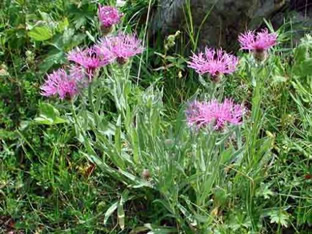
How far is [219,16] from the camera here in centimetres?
296

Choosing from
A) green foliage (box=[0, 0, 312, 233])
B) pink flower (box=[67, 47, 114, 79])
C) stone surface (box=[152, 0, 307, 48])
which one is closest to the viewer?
pink flower (box=[67, 47, 114, 79])

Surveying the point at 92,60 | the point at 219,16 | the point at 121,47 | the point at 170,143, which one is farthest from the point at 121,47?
the point at 219,16

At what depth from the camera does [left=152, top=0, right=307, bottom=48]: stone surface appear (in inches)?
116

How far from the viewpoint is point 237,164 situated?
2240 millimetres

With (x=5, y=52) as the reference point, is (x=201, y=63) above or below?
above

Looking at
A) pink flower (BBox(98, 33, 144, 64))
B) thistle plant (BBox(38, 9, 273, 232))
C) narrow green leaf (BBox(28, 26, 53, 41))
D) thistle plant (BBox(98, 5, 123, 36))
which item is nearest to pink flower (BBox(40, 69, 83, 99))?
thistle plant (BBox(38, 9, 273, 232))

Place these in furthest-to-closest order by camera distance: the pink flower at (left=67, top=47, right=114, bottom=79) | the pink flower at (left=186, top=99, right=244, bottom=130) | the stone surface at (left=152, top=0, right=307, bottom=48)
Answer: the stone surface at (left=152, top=0, right=307, bottom=48) < the pink flower at (left=67, top=47, right=114, bottom=79) < the pink flower at (left=186, top=99, right=244, bottom=130)

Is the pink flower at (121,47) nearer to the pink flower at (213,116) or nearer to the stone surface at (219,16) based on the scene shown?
the pink flower at (213,116)

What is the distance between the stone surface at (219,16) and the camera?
2938 millimetres

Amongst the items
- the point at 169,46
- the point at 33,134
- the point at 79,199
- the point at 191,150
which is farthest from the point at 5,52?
the point at 191,150

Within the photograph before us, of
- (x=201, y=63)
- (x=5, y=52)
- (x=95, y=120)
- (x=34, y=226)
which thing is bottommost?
(x=34, y=226)

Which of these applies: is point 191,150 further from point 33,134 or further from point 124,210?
point 33,134

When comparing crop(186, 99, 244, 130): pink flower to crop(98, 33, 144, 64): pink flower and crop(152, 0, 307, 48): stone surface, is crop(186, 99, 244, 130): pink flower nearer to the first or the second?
crop(98, 33, 144, 64): pink flower

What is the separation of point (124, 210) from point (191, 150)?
1.21 ft
